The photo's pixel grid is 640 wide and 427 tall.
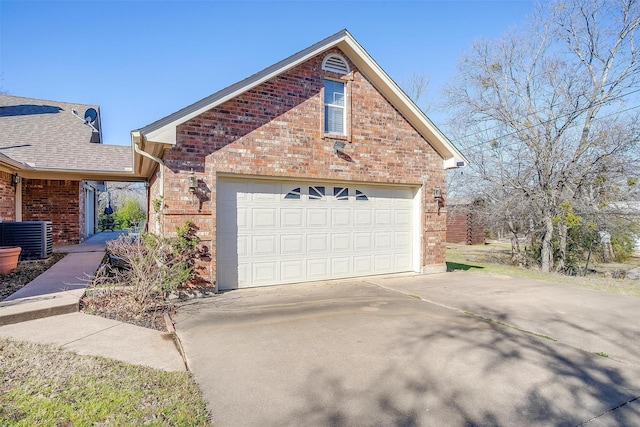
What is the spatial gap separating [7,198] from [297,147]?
31.8ft

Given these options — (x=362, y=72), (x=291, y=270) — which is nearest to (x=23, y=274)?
(x=291, y=270)

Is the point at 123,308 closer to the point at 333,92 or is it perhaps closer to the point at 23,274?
the point at 23,274

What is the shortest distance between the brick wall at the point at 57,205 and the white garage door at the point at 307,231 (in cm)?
945

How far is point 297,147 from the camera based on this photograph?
26.4ft

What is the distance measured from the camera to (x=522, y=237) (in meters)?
16.6

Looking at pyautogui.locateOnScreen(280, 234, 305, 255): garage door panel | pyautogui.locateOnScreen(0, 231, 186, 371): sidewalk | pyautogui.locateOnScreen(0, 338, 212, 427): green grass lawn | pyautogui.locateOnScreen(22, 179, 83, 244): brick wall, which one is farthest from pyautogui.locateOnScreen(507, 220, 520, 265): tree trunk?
pyautogui.locateOnScreen(22, 179, 83, 244): brick wall

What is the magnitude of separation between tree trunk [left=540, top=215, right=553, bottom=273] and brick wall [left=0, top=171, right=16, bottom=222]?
18362 mm

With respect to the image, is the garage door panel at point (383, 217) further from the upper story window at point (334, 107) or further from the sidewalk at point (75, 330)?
the sidewalk at point (75, 330)

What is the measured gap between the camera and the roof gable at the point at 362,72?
659 cm

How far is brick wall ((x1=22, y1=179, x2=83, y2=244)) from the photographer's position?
12.9 meters

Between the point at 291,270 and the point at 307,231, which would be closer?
the point at 291,270

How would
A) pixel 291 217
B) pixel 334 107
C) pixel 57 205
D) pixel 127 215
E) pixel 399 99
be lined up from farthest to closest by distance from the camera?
1. pixel 127 215
2. pixel 57 205
3. pixel 399 99
4. pixel 334 107
5. pixel 291 217

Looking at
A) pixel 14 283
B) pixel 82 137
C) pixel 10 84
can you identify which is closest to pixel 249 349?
pixel 14 283

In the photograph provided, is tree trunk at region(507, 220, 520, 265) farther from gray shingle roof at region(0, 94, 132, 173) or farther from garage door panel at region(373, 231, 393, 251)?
gray shingle roof at region(0, 94, 132, 173)
